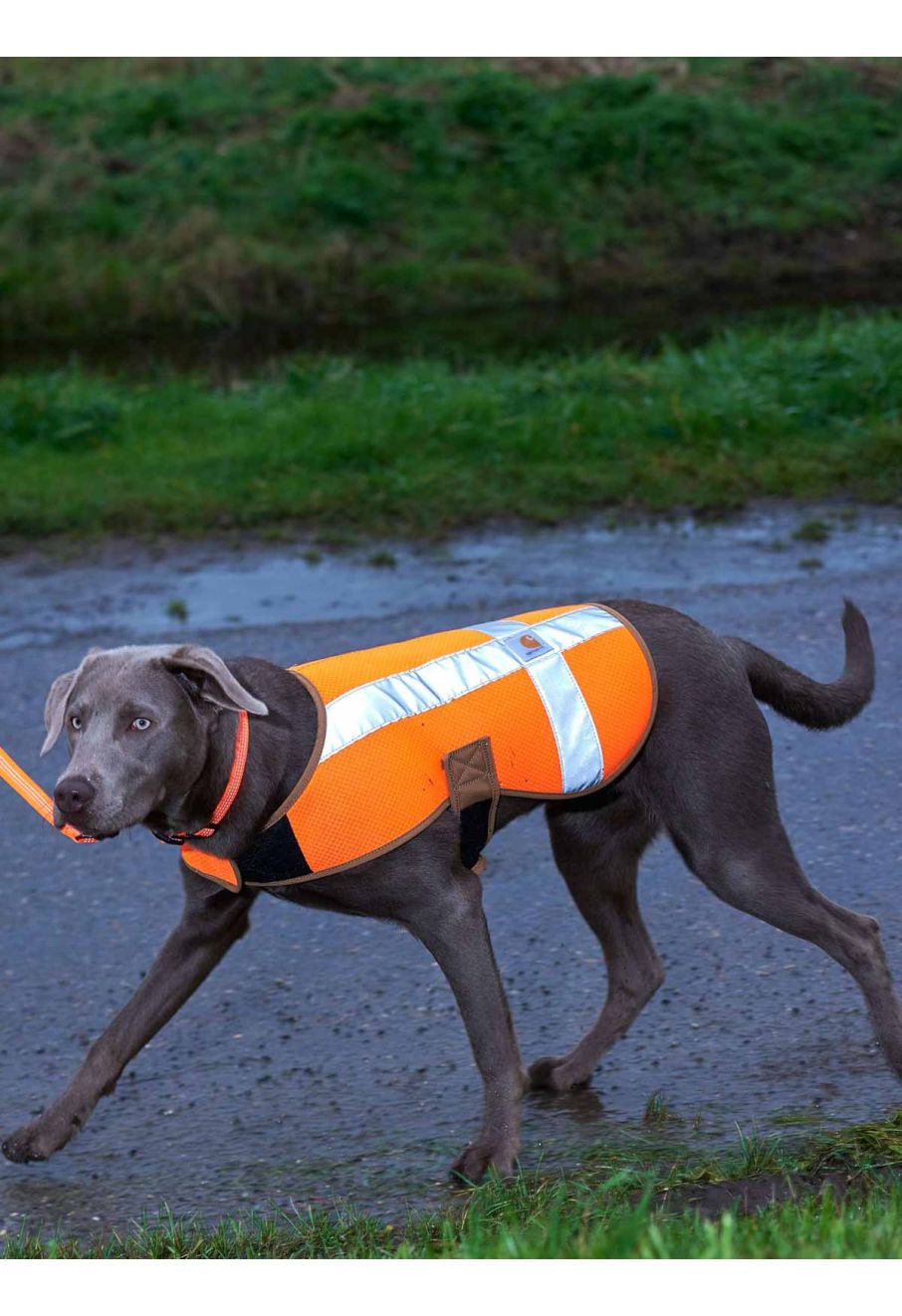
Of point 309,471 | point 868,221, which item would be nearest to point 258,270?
point 868,221

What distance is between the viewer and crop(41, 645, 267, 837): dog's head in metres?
3.85

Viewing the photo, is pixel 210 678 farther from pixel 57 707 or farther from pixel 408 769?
pixel 408 769

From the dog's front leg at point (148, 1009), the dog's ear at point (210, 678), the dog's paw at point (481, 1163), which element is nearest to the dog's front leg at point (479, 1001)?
the dog's paw at point (481, 1163)

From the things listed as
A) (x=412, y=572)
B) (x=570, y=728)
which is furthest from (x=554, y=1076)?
(x=412, y=572)

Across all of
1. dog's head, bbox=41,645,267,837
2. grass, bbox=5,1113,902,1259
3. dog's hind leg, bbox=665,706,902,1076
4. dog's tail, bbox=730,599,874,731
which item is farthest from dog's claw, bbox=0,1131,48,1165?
dog's tail, bbox=730,599,874,731

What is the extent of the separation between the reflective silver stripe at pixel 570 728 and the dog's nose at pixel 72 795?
1.15 meters

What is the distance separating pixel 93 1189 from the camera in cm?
439

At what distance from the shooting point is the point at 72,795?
149 inches

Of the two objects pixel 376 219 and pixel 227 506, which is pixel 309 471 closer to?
pixel 227 506

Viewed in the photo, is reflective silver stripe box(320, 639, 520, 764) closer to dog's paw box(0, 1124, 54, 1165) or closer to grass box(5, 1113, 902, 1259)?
grass box(5, 1113, 902, 1259)

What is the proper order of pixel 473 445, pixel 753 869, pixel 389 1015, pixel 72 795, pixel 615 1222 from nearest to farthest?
pixel 615 1222 < pixel 72 795 < pixel 753 869 < pixel 389 1015 < pixel 473 445

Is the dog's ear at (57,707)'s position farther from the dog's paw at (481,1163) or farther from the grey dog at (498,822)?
the dog's paw at (481,1163)

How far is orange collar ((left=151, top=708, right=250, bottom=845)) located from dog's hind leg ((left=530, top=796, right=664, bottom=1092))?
3.09 feet

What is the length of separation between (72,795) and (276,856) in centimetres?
56
